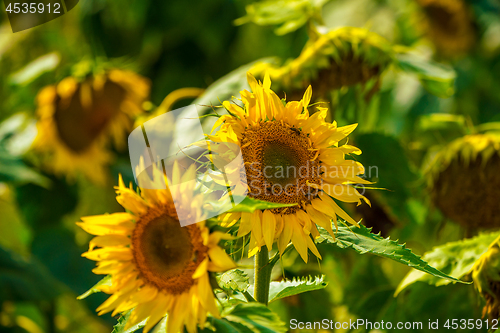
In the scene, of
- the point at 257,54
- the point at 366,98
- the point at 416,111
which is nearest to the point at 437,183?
the point at 366,98

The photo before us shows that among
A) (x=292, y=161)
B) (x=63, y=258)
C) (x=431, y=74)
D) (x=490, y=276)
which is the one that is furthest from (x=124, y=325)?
(x=63, y=258)

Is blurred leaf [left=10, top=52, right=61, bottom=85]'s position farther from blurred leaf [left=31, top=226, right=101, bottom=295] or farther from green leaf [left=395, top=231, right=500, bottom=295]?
green leaf [left=395, top=231, right=500, bottom=295]

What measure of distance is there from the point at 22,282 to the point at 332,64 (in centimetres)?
54

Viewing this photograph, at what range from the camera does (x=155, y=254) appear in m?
0.29

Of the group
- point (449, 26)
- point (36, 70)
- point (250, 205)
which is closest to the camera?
point (250, 205)

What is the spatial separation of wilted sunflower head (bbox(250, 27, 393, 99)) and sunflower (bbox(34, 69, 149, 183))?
37 centimetres

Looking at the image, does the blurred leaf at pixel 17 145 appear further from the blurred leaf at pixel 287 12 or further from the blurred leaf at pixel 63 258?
the blurred leaf at pixel 287 12

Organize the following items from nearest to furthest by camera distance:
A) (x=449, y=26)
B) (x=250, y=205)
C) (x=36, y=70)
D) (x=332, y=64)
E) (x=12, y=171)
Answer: (x=250, y=205), (x=332, y=64), (x=12, y=171), (x=36, y=70), (x=449, y=26)

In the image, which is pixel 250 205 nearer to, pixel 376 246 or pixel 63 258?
pixel 376 246

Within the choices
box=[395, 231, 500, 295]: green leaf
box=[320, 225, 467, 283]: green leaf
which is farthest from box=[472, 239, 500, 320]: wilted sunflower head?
box=[320, 225, 467, 283]: green leaf

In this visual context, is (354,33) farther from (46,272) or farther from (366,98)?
(46,272)

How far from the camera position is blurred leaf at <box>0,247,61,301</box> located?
659mm

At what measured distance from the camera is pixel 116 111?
827mm

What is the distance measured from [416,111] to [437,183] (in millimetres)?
348
